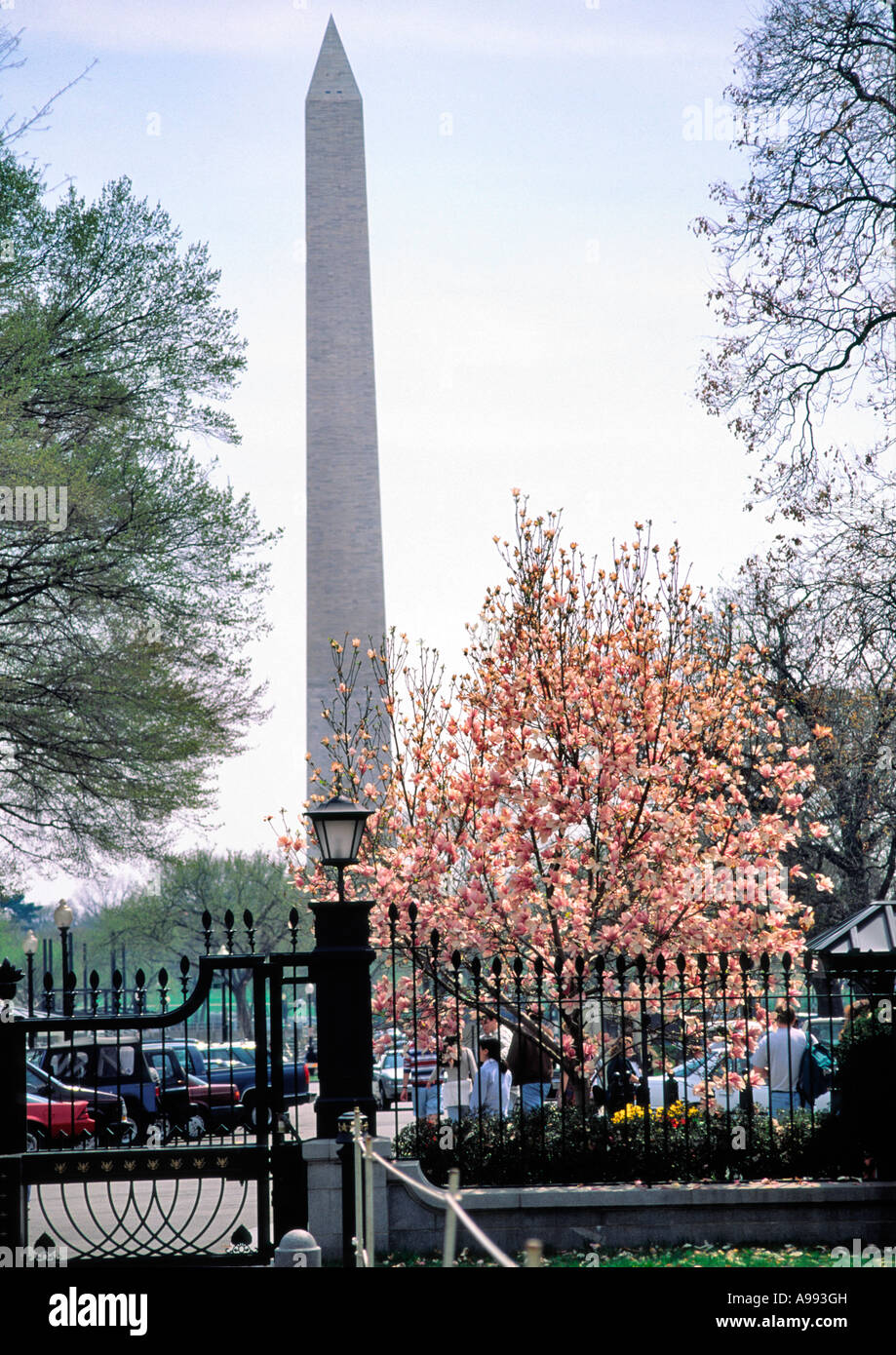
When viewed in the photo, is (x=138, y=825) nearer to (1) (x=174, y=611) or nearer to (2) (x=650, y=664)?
(1) (x=174, y=611)

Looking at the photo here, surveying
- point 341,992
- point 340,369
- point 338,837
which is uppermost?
point 340,369

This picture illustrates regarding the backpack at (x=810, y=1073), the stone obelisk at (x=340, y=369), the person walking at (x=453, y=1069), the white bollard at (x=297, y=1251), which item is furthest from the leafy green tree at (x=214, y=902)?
the white bollard at (x=297, y=1251)

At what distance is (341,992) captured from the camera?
9141mm

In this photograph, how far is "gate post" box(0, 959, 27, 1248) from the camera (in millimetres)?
8414

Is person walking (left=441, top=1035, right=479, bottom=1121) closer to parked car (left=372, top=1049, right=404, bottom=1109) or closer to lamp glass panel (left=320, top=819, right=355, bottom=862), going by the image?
parked car (left=372, top=1049, right=404, bottom=1109)

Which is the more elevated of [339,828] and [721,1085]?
[339,828]

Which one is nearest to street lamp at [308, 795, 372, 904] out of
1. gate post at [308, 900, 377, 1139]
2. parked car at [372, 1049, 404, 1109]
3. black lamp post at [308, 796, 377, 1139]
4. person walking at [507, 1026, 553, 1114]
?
black lamp post at [308, 796, 377, 1139]

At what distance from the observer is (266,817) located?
53.2ft

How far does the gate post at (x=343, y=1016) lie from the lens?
29.7 feet

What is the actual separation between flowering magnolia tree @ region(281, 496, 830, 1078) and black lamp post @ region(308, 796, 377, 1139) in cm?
216

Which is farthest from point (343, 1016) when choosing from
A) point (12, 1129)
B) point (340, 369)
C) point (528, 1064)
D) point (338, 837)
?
point (340, 369)

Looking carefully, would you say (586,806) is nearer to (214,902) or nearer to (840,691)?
(840,691)

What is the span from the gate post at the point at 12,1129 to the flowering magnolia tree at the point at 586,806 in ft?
11.2

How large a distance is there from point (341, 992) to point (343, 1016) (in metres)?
0.16
